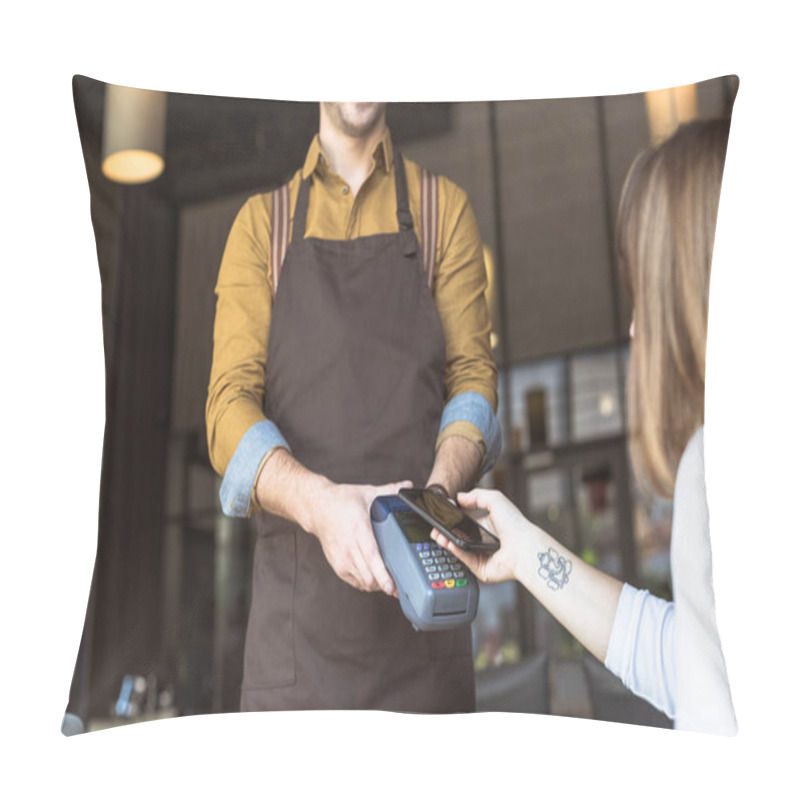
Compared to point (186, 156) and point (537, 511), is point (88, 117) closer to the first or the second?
point (186, 156)

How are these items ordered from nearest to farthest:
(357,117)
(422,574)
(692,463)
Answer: (422,574), (692,463), (357,117)

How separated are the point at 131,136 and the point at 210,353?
1.02 feet

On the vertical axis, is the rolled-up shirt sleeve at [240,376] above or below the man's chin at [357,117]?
below

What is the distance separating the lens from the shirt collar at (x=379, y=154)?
128 cm

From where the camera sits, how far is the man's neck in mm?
1284

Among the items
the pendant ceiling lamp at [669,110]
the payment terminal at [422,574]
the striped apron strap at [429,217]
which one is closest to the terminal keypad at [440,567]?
the payment terminal at [422,574]

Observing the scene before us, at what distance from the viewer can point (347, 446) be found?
1.17 meters

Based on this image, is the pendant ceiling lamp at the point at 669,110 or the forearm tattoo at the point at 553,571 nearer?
the forearm tattoo at the point at 553,571

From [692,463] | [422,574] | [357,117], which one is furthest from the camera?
[357,117]

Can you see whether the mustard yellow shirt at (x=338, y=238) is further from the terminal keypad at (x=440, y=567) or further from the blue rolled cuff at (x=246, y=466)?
the terminal keypad at (x=440, y=567)

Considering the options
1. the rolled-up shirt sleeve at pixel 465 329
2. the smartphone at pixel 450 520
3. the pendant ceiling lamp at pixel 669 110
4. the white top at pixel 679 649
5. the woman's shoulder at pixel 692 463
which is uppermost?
the pendant ceiling lamp at pixel 669 110

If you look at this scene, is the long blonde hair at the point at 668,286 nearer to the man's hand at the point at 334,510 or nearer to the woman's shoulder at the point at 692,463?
the woman's shoulder at the point at 692,463

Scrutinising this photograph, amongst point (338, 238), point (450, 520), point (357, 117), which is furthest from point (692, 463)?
point (357, 117)

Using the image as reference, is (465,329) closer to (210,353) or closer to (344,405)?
(344,405)
